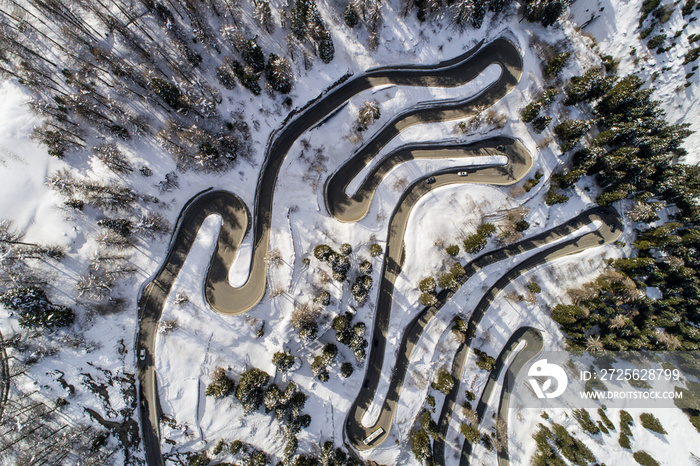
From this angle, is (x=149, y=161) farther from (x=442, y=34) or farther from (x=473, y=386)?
(x=473, y=386)

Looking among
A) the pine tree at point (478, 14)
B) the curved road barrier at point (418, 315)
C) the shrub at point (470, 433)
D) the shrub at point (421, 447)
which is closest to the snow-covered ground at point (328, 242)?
the curved road barrier at point (418, 315)

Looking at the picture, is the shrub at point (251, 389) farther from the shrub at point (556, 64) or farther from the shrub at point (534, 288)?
the shrub at point (556, 64)

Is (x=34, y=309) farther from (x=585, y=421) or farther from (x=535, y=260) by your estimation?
(x=585, y=421)

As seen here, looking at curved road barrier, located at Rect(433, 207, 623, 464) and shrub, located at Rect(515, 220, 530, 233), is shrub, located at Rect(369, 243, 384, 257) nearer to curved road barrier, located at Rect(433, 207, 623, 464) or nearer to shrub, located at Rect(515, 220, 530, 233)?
curved road barrier, located at Rect(433, 207, 623, 464)

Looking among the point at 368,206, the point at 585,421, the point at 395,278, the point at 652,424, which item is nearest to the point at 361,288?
the point at 395,278

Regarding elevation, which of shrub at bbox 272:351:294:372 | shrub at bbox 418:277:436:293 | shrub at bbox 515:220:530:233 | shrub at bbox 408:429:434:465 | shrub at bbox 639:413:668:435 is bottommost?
shrub at bbox 408:429:434:465

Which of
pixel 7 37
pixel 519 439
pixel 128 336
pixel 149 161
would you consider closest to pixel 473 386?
pixel 519 439

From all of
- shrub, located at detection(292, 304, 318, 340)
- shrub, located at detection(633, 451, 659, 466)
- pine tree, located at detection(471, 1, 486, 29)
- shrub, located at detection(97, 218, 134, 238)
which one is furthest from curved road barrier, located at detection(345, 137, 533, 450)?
shrub, located at detection(633, 451, 659, 466)
